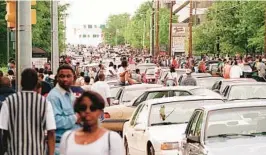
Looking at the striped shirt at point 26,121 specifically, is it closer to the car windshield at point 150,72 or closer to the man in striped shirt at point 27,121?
the man in striped shirt at point 27,121

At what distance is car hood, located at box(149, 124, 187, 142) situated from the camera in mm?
12938

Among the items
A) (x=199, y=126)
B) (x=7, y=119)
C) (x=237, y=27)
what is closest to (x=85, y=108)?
(x=7, y=119)

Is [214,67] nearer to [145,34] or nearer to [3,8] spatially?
[3,8]

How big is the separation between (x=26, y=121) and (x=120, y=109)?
11577 mm

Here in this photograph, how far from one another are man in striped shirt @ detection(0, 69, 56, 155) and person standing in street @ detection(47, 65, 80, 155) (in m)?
0.68

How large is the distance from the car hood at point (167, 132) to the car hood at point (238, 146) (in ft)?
8.92

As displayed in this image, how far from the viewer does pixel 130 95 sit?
72.1ft

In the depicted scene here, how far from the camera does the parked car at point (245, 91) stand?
20.4m

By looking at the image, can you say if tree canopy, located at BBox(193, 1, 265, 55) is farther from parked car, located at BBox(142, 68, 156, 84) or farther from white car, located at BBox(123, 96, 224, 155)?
white car, located at BBox(123, 96, 224, 155)

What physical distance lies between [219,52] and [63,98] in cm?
7108

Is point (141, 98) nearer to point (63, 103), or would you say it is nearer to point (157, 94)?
point (157, 94)

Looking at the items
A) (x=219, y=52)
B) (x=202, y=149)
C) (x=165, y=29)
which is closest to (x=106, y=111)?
(x=202, y=149)

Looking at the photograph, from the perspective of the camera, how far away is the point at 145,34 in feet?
417

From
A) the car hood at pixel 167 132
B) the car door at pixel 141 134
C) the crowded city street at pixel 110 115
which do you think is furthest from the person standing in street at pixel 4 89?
the car door at pixel 141 134
